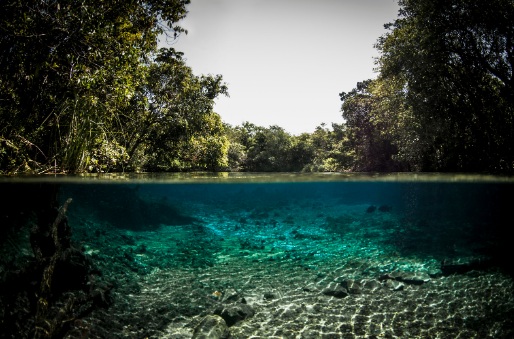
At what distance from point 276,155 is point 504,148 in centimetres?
3061

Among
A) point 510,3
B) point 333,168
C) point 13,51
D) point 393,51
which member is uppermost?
point 510,3

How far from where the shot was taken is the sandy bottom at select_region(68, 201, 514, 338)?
7.17 m

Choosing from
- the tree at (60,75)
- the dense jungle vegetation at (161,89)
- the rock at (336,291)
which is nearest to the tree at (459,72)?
the dense jungle vegetation at (161,89)

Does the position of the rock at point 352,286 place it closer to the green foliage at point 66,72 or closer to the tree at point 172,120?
the green foliage at point 66,72

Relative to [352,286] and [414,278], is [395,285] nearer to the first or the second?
[414,278]

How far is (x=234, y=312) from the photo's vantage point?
7492mm

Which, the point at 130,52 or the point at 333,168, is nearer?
the point at 130,52

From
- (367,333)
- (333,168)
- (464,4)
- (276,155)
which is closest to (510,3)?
(464,4)

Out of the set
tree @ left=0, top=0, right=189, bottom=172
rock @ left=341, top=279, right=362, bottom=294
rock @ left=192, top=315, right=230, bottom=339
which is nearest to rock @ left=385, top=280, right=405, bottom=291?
rock @ left=341, top=279, right=362, bottom=294

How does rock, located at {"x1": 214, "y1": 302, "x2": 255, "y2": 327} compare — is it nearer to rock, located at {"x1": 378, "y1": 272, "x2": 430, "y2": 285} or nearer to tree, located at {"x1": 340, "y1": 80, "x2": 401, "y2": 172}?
rock, located at {"x1": 378, "y1": 272, "x2": 430, "y2": 285}

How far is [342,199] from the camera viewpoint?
45031mm

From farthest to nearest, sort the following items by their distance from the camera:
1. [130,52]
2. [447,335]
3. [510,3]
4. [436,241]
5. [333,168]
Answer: [333,168] < [436,241] < [510,3] < [130,52] < [447,335]

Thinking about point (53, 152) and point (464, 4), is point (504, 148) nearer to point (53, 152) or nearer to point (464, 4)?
point (464, 4)

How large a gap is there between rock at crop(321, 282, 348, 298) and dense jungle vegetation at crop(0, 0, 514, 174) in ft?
25.8
